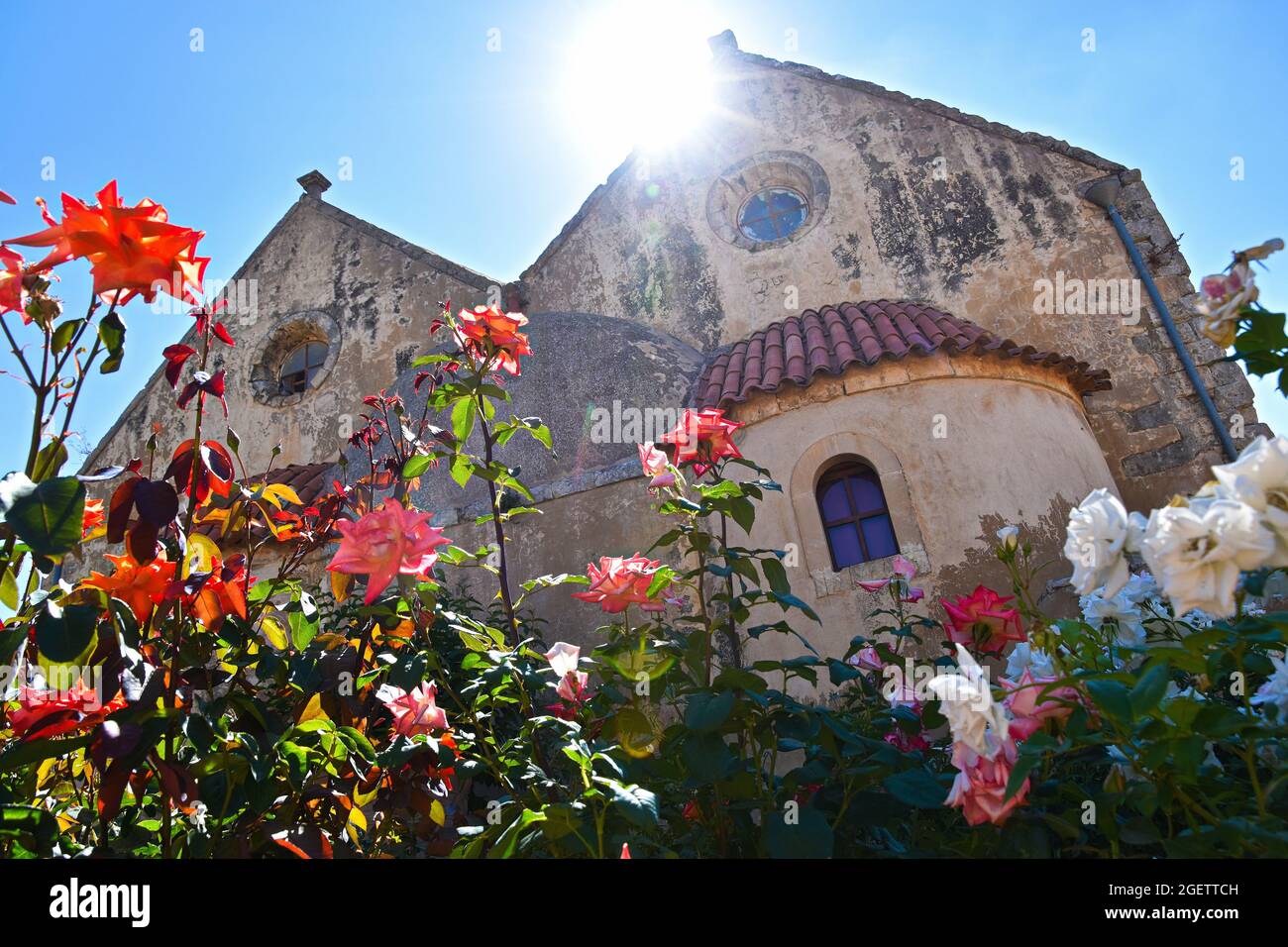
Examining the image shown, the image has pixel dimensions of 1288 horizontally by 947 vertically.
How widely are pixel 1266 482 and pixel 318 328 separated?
10582mm

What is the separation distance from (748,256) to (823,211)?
95 centimetres

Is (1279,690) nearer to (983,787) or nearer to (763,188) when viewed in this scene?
(983,787)

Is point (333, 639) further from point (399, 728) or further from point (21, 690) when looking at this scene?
point (21, 690)

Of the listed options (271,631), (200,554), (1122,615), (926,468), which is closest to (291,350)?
(926,468)

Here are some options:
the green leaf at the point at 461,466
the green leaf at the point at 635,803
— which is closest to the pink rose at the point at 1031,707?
the green leaf at the point at 635,803

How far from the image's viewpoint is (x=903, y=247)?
8758 millimetres

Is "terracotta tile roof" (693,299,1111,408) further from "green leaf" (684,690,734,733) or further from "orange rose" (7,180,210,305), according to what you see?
"orange rose" (7,180,210,305)

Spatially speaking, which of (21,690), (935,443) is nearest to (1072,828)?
(21,690)

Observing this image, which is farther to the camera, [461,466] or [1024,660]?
[461,466]

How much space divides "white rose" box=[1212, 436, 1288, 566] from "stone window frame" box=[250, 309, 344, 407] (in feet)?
32.6

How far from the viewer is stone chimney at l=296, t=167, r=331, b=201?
37.5ft

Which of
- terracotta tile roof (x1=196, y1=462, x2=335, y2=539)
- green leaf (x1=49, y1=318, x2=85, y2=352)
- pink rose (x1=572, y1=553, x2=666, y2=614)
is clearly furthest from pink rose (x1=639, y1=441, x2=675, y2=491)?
terracotta tile roof (x1=196, y1=462, x2=335, y2=539)

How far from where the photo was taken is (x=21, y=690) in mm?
1728
